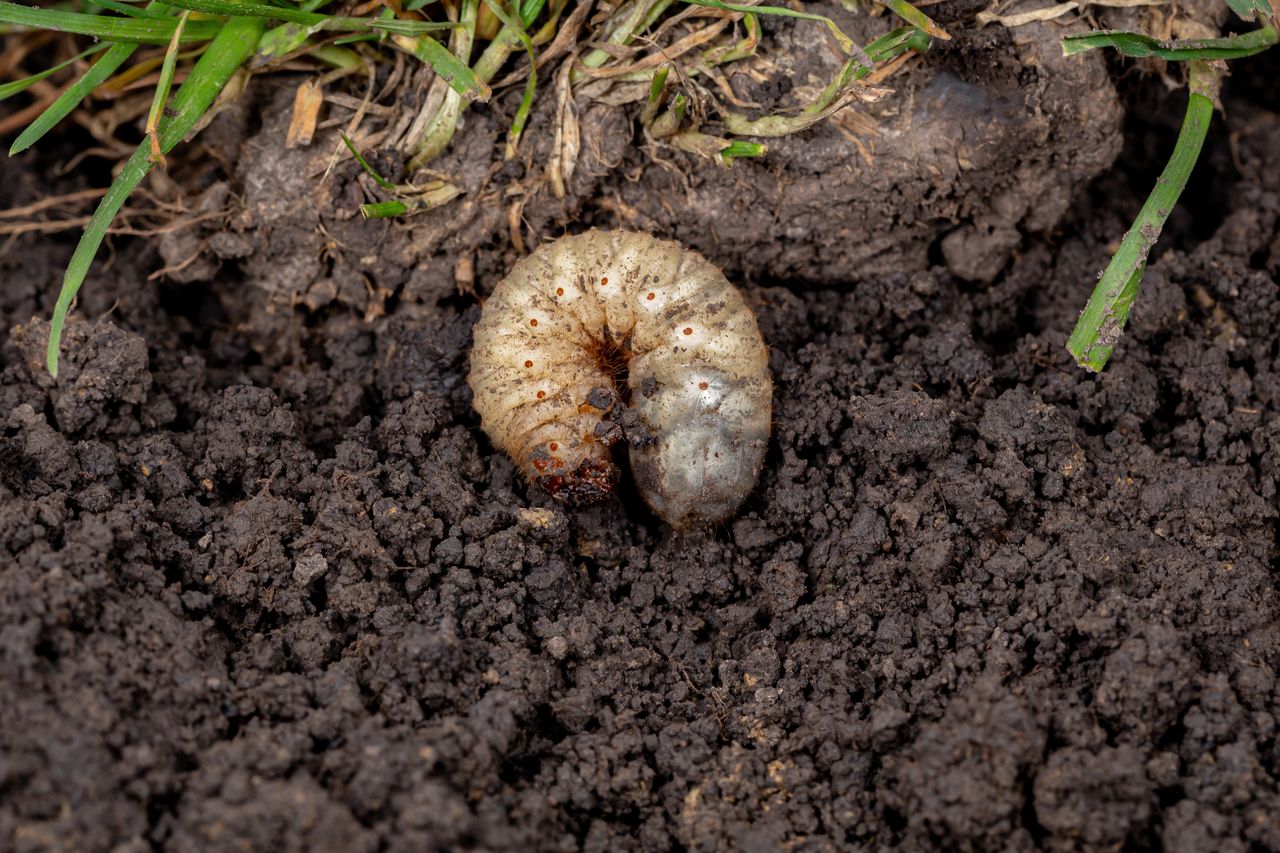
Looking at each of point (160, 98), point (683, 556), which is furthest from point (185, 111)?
point (683, 556)

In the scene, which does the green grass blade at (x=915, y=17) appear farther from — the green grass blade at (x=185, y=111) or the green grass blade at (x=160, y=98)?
the green grass blade at (x=160, y=98)

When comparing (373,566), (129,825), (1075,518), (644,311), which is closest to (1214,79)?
(1075,518)

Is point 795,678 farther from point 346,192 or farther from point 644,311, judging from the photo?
point 346,192

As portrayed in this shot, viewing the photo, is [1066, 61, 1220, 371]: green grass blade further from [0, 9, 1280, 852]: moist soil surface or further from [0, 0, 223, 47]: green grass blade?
[0, 0, 223, 47]: green grass blade

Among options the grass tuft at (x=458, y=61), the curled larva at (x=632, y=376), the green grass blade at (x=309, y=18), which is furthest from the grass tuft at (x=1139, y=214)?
the green grass blade at (x=309, y=18)

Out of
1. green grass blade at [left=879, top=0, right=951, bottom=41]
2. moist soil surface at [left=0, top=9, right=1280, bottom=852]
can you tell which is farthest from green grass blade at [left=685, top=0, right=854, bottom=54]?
moist soil surface at [left=0, top=9, right=1280, bottom=852]
